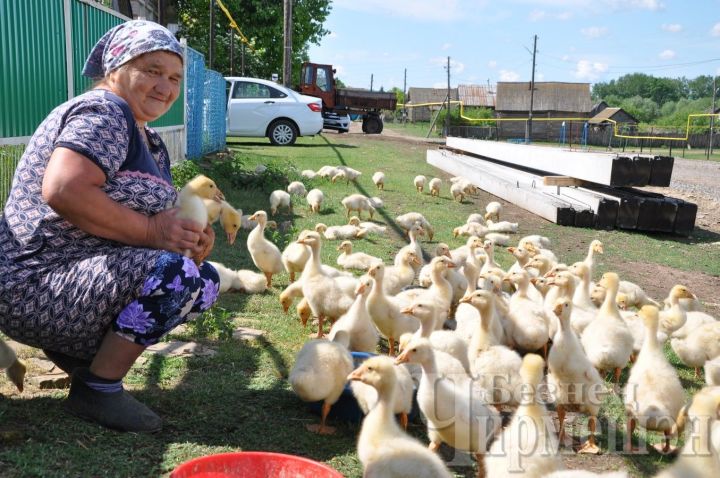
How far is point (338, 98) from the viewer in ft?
107

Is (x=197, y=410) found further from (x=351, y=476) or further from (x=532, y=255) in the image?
(x=532, y=255)

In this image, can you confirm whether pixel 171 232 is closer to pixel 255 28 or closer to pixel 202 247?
pixel 202 247

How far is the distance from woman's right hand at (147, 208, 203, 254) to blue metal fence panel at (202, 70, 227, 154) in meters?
13.6

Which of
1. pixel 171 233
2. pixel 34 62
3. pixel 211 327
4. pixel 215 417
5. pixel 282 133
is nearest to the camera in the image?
pixel 171 233

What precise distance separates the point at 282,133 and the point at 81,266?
19.3 meters

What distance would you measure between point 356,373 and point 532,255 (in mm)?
4382

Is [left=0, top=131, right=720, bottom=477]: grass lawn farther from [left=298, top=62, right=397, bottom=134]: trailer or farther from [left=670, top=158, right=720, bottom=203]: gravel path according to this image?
[left=298, top=62, right=397, bottom=134]: trailer

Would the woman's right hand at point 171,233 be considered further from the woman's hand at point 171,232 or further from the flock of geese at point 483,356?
the flock of geese at point 483,356

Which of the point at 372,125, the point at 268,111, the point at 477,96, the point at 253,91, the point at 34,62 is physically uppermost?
the point at 477,96

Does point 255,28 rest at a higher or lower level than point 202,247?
higher

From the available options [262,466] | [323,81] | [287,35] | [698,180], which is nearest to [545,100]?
[323,81]

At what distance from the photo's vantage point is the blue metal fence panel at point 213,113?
17.2 m


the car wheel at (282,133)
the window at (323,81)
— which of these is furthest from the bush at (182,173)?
the window at (323,81)

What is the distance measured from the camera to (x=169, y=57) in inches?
133
